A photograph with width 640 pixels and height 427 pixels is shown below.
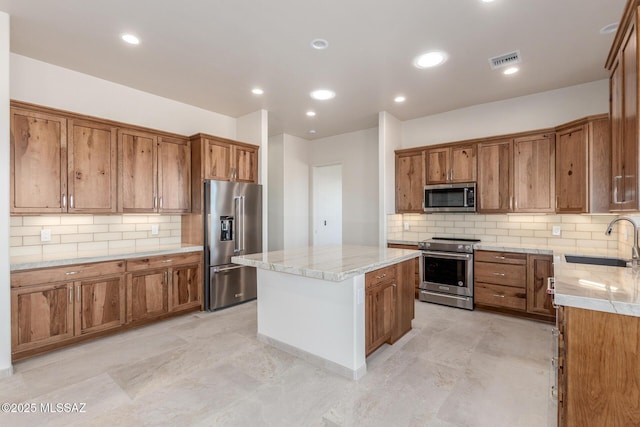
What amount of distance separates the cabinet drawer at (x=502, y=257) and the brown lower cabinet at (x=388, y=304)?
125 cm

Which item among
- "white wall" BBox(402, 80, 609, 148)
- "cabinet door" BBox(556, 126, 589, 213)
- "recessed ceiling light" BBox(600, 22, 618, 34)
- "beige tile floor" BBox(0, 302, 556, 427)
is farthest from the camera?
"white wall" BBox(402, 80, 609, 148)

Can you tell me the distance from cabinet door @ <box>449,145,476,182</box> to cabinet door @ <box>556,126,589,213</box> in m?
0.94

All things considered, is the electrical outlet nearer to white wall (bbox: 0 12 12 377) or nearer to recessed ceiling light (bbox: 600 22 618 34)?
white wall (bbox: 0 12 12 377)

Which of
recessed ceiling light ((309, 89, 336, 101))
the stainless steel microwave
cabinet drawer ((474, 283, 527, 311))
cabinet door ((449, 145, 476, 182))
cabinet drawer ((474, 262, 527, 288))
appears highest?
recessed ceiling light ((309, 89, 336, 101))

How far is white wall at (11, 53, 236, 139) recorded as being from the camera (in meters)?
3.07

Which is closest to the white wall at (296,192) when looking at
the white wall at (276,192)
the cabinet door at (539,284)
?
the white wall at (276,192)

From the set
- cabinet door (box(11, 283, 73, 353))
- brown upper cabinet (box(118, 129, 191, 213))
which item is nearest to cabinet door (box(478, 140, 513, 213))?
brown upper cabinet (box(118, 129, 191, 213))

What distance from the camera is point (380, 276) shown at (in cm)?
271

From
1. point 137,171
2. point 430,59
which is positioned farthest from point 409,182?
point 137,171

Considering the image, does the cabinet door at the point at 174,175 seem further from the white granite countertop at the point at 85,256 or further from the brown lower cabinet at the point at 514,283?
the brown lower cabinet at the point at 514,283

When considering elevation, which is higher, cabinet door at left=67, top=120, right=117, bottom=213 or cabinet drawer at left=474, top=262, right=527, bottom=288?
cabinet door at left=67, top=120, right=117, bottom=213

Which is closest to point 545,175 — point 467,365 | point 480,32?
point 480,32

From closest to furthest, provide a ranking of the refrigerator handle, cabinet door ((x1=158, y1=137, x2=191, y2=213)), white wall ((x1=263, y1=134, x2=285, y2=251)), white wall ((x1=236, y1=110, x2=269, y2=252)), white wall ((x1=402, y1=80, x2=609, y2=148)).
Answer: white wall ((x1=402, y1=80, x2=609, y2=148)) → cabinet door ((x1=158, y1=137, x2=191, y2=213)) → the refrigerator handle → white wall ((x1=236, y1=110, x2=269, y2=252)) → white wall ((x1=263, y1=134, x2=285, y2=251))

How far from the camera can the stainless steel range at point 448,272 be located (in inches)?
160
